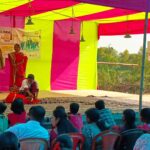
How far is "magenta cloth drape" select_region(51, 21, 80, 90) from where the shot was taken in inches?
542

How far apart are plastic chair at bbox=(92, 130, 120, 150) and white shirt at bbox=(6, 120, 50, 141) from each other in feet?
1.82

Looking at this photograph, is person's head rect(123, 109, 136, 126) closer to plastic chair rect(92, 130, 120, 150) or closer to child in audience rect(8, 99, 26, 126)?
plastic chair rect(92, 130, 120, 150)

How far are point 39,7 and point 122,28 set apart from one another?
12.7 feet

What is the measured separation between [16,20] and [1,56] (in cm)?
183

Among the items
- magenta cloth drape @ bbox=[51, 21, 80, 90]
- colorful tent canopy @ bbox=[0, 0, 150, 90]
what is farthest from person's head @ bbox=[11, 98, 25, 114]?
magenta cloth drape @ bbox=[51, 21, 80, 90]

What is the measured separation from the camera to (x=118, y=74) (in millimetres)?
15273

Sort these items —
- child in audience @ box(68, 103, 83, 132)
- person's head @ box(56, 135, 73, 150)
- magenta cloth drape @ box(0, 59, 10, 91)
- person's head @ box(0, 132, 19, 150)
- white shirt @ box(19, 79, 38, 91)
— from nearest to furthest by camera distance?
person's head @ box(0, 132, 19, 150) < person's head @ box(56, 135, 73, 150) < child in audience @ box(68, 103, 83, 132) < white shirt @ box(19, 79, 38, 91) < magenta cloth drape @ box(0, 59, 10, 91)

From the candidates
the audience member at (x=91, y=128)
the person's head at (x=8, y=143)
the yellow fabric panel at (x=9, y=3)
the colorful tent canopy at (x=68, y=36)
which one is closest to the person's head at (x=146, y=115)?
the audience member at (x=91, y=128)

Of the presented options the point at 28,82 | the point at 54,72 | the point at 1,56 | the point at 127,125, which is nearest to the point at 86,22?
the point at 54,72

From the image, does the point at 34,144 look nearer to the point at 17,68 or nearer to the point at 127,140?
the point at 127,140

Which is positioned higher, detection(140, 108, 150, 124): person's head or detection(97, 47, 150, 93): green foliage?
detection(140, 108, 150, 124): person's head

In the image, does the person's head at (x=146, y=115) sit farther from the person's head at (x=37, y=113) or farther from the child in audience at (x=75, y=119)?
the person's head at (x=37, y=113)

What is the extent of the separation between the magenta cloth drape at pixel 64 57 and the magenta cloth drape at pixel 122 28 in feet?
3.17

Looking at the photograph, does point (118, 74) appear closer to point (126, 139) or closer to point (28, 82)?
point (28, 82)
